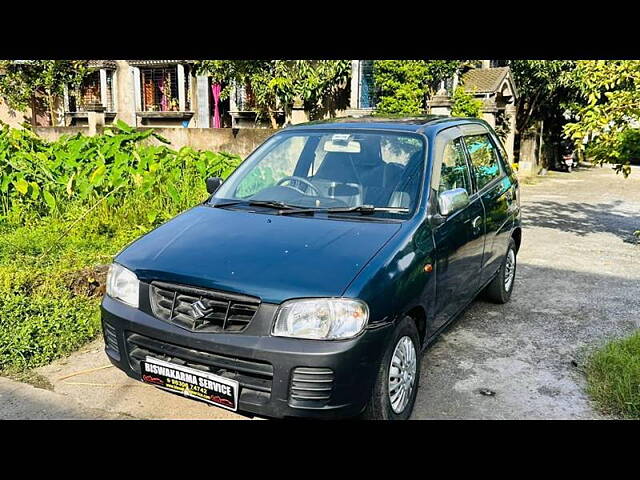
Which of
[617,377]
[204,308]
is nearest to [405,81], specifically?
[617,377]

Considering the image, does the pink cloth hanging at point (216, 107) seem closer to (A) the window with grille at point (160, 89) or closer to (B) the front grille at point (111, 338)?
(A) the window with grille at point (160, 89)

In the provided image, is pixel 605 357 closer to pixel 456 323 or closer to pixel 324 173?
pixel 456 323

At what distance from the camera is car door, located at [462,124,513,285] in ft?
15.3

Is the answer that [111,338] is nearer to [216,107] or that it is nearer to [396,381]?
[396,381]

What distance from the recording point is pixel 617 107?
706cm

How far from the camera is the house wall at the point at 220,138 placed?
11.1m

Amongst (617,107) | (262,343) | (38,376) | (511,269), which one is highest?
(617,107)

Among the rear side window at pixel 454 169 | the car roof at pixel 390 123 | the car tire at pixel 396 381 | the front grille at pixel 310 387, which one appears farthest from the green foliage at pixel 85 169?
the front grille at pixel 310 387

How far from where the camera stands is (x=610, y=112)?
7.16m

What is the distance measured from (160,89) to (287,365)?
21346 millimetres

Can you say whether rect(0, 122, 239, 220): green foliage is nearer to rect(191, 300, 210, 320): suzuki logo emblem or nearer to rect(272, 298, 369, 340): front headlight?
rect(191, 300, 210, 320): suzuki logo emblem

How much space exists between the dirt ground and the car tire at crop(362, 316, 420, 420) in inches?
10.2
